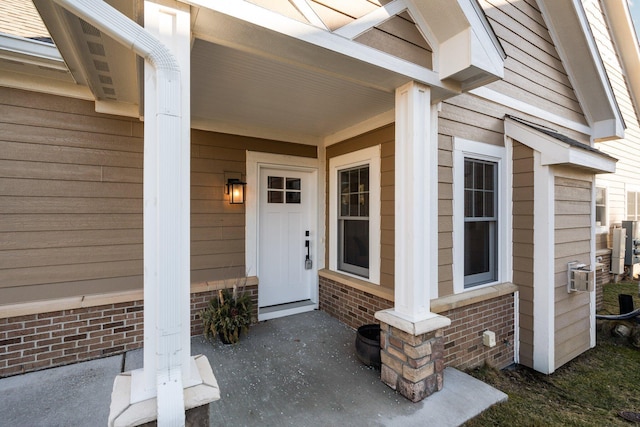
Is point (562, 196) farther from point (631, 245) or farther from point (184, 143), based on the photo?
point (631, 245)

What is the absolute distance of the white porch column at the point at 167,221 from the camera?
4.72ft

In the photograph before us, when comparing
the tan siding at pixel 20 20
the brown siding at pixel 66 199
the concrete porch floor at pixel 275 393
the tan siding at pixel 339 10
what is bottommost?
the concrete porch floor at pixel 275 393

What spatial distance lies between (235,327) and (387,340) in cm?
165

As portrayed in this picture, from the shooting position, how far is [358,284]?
3.62m

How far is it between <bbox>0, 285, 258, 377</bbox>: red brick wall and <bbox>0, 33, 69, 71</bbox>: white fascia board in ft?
7.27

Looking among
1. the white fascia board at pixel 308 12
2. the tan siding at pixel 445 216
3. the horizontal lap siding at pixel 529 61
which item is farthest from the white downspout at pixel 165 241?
the horizontal lap siding at pixel 529 61

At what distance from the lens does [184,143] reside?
1.51 meters

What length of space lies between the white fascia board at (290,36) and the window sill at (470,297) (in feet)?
6.83

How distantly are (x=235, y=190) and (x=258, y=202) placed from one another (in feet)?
1.31

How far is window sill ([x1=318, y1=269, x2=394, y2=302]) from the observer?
3248 millimetres

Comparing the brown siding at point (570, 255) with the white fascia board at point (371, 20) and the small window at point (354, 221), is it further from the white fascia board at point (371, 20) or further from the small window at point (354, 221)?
the white fascia board at point (371, 20)

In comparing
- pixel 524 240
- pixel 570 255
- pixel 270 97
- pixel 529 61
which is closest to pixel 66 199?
pixel 270 97

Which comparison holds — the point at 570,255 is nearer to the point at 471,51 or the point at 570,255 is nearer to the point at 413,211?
the point at 413,211

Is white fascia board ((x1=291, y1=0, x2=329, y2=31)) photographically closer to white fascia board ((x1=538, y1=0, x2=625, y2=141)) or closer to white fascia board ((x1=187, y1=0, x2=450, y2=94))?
white fascia board ((x1=187, y1=0, x2=450, y2=94))
